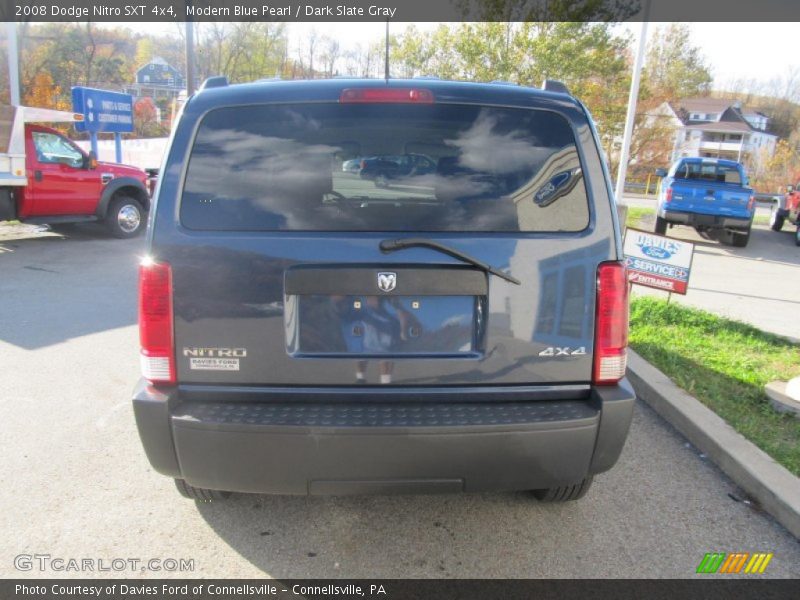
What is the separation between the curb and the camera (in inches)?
123

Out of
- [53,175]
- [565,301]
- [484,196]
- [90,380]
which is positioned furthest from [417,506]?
[53,175]

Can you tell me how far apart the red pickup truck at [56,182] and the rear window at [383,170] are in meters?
9.61

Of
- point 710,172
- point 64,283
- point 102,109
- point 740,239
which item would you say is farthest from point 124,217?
point 740,239

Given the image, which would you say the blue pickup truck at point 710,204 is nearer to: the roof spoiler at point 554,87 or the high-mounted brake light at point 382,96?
the roof spoiler at point 554,87

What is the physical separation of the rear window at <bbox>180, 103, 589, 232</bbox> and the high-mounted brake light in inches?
1.1

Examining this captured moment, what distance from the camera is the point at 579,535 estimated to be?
2939mm

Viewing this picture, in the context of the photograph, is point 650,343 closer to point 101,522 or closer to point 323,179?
point 323,179

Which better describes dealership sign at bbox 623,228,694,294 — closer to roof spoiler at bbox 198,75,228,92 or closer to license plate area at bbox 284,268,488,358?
license plate area at bbox 284,268,488,358

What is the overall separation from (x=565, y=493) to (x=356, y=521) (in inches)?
42.2

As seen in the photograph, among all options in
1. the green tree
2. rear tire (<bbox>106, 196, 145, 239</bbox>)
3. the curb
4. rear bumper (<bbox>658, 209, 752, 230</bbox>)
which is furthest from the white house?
the curb

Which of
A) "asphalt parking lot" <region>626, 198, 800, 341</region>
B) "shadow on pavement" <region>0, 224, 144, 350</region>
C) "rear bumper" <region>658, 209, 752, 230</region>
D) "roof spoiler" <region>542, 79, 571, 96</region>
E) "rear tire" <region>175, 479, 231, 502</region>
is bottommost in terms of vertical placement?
"shadow on pavement" <region>0, 224, 144, 350</region>

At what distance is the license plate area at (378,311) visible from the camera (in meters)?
2.41

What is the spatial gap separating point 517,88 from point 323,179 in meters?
0.95

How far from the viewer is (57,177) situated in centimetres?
1071
